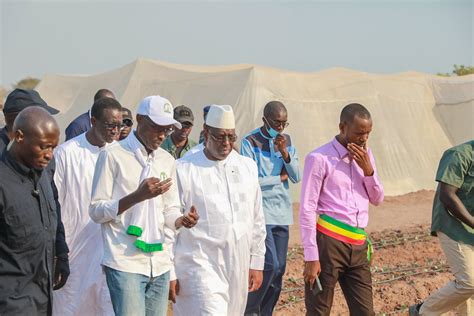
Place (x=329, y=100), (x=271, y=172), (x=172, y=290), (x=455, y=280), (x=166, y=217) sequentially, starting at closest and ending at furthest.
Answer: (x=166, y=217) < (x=172, y=290) < (x=455, y=280) < (x=271, y=172) < (x=329, y=100)

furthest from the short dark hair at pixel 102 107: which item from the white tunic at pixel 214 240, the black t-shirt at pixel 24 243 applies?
the black t-shirt at pixel 24 243

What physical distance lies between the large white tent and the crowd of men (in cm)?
1322

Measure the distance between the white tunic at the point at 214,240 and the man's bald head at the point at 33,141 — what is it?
1.46m

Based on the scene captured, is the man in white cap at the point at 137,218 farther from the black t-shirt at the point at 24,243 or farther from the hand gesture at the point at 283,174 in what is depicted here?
the hand gesture at the point at 283,174

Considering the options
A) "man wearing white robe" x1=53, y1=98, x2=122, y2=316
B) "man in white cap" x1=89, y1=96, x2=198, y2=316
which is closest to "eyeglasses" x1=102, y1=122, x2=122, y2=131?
Result: "man wearing white robe" x1=53, y1=98, x2=122, y2=316

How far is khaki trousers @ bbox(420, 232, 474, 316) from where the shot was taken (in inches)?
274

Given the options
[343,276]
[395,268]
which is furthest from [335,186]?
[395,268]

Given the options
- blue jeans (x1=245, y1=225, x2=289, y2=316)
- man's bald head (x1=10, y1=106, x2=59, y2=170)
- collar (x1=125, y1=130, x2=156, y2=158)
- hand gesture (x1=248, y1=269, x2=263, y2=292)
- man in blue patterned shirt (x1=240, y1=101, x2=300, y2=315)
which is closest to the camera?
man's bald head (x1=10, y1=106, x2=59, y2=170)

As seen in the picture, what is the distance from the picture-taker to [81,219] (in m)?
6.23

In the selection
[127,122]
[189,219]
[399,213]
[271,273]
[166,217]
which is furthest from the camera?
[399,213]

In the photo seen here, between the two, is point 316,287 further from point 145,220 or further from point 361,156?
point 145,220

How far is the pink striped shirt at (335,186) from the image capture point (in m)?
6.14

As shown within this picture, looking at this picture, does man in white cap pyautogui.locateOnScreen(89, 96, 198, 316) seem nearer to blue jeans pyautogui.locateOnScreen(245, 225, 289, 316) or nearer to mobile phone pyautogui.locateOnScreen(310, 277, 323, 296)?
mobile phone pyautogui.locateOnScreen(310, 277, 323, 296)

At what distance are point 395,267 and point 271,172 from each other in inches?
170
